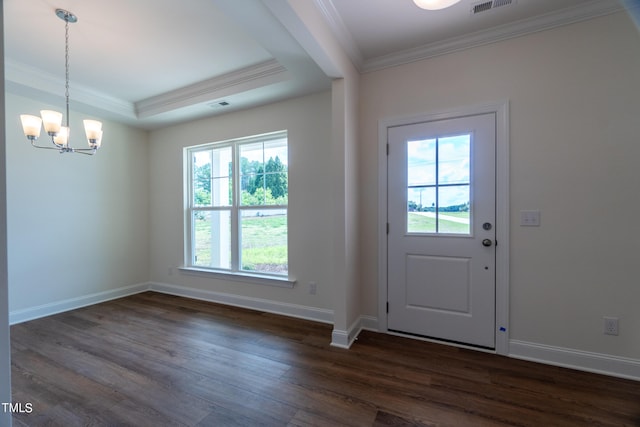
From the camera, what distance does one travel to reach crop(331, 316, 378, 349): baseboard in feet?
8.16

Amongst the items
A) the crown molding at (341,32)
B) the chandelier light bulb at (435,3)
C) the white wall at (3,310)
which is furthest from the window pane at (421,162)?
the white wall at (3,310)

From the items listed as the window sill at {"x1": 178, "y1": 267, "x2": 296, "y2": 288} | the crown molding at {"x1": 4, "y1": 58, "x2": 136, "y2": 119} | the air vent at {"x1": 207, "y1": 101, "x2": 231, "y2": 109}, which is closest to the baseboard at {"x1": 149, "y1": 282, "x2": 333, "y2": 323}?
the window sill at {"x1": 178, "y1": 267, "x2": 296, "y2": 288}

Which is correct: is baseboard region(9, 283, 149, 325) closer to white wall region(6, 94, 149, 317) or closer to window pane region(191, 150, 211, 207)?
white wall region(6, 94, 149, 317)

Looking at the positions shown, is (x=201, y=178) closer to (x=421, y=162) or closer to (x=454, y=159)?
(x=421, y=162)

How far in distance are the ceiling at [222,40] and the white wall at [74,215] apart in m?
0.70

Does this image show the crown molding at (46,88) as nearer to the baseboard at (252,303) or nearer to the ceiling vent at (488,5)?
the baseboard at (252,303)

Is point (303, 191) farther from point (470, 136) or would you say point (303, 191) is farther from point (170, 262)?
point (170, 262)

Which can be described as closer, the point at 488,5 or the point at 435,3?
the point at 435,3

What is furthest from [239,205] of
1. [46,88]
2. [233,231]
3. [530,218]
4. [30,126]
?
[530,218]

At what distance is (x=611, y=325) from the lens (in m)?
2.02

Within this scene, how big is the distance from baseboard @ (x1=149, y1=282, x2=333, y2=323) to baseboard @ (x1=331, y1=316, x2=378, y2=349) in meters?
0.36

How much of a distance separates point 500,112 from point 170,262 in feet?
15.4

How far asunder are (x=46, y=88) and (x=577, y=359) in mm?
5853

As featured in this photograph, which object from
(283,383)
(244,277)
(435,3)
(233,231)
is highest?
(435,3)
